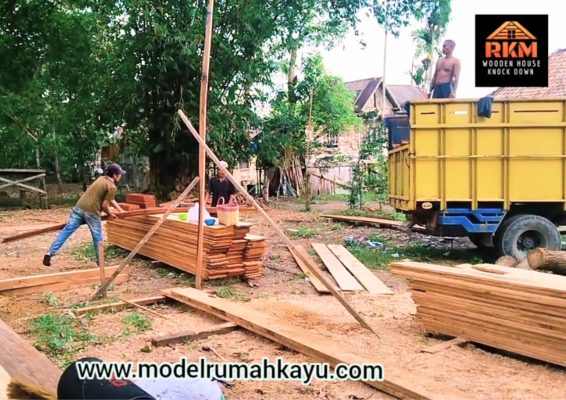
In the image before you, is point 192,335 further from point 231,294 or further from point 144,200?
point 144,200

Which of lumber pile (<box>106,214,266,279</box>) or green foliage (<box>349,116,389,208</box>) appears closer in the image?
lumber pile (<box>106,214,266,279</box>)

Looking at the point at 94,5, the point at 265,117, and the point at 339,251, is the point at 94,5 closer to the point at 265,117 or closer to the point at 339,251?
the point at 265,117

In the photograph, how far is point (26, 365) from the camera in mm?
3330

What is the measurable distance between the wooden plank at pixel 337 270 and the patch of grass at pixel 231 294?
143 centimetres

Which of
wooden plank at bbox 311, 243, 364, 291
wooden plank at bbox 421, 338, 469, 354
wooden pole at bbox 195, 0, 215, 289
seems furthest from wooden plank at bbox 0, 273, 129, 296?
wooden plank at bbox 421, 338, 469, 354

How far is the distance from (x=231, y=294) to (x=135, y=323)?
1.63 metres

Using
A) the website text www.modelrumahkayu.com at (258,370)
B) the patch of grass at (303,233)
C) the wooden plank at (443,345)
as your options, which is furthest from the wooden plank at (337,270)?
the website text www.modelrumahkayu.com at (258,370)

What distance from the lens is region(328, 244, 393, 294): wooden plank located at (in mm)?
7594

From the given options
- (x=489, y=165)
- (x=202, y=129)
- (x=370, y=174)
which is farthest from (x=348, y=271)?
(x=370, y=174)

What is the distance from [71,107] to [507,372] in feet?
62.3

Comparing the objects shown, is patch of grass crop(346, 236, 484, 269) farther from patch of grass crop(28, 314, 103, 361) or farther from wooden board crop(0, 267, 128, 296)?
patch of grass crop(28, 314, 103, 361)

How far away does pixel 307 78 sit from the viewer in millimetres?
24828

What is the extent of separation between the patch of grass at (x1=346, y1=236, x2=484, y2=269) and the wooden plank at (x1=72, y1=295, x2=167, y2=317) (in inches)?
155

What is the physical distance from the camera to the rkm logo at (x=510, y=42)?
10914mm
